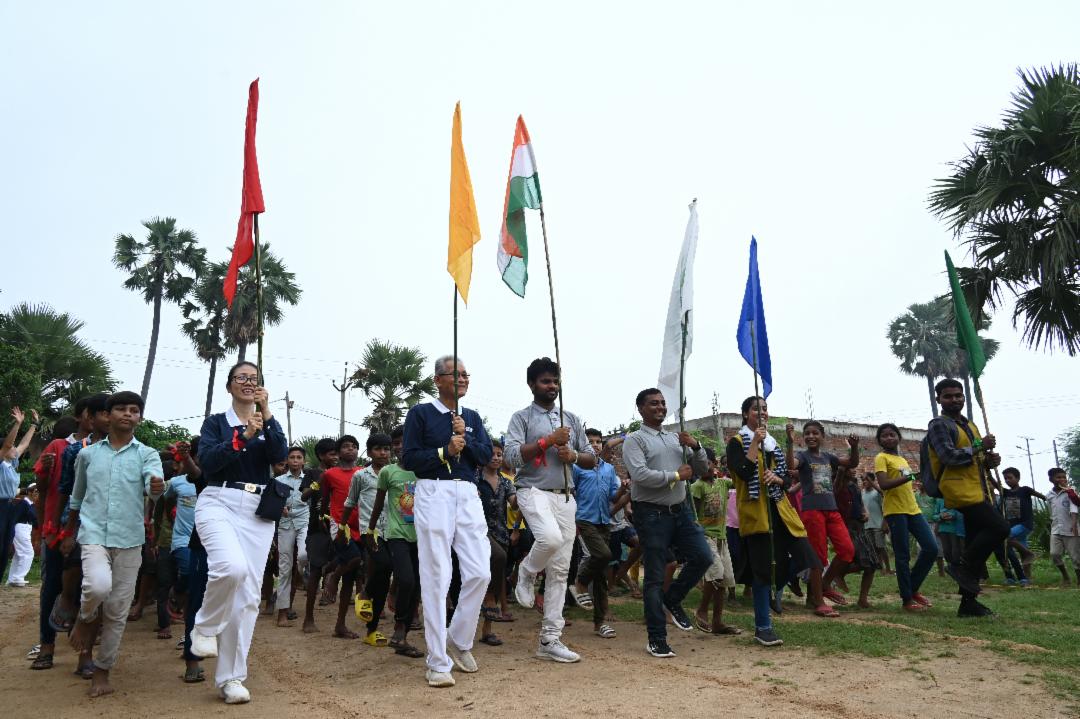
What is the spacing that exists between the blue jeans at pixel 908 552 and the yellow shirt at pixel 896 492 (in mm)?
91

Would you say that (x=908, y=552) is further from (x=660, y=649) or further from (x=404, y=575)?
(x=404, y=575)

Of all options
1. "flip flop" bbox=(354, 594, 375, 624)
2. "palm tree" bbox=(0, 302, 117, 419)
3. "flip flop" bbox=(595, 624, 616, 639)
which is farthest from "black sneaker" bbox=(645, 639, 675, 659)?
"palm tree" bbox=(0, 302, 117, 419)

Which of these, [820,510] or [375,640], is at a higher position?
[820,510]

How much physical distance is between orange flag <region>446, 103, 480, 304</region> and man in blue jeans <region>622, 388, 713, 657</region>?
Result: 1764 mm

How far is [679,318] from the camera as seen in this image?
779 cm

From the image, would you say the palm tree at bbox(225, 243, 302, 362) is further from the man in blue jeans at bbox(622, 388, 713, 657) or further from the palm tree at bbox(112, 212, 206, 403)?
the man in blue jeans at bbox(622, 388, 713, 657)

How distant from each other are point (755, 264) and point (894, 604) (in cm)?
417

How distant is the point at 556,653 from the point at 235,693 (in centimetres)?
219

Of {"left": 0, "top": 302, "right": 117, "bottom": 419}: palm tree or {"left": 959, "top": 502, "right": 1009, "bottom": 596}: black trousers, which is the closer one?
{"left": 959, "top": 502, "right": 1009, "bottom": 596}: black trousers

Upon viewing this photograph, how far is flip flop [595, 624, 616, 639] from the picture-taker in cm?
740

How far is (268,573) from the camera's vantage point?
10.1m

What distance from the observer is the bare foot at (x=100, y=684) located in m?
5.52

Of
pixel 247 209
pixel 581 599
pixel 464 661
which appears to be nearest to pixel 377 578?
pixel 464 661

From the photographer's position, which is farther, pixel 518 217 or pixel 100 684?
pixel 518 217
